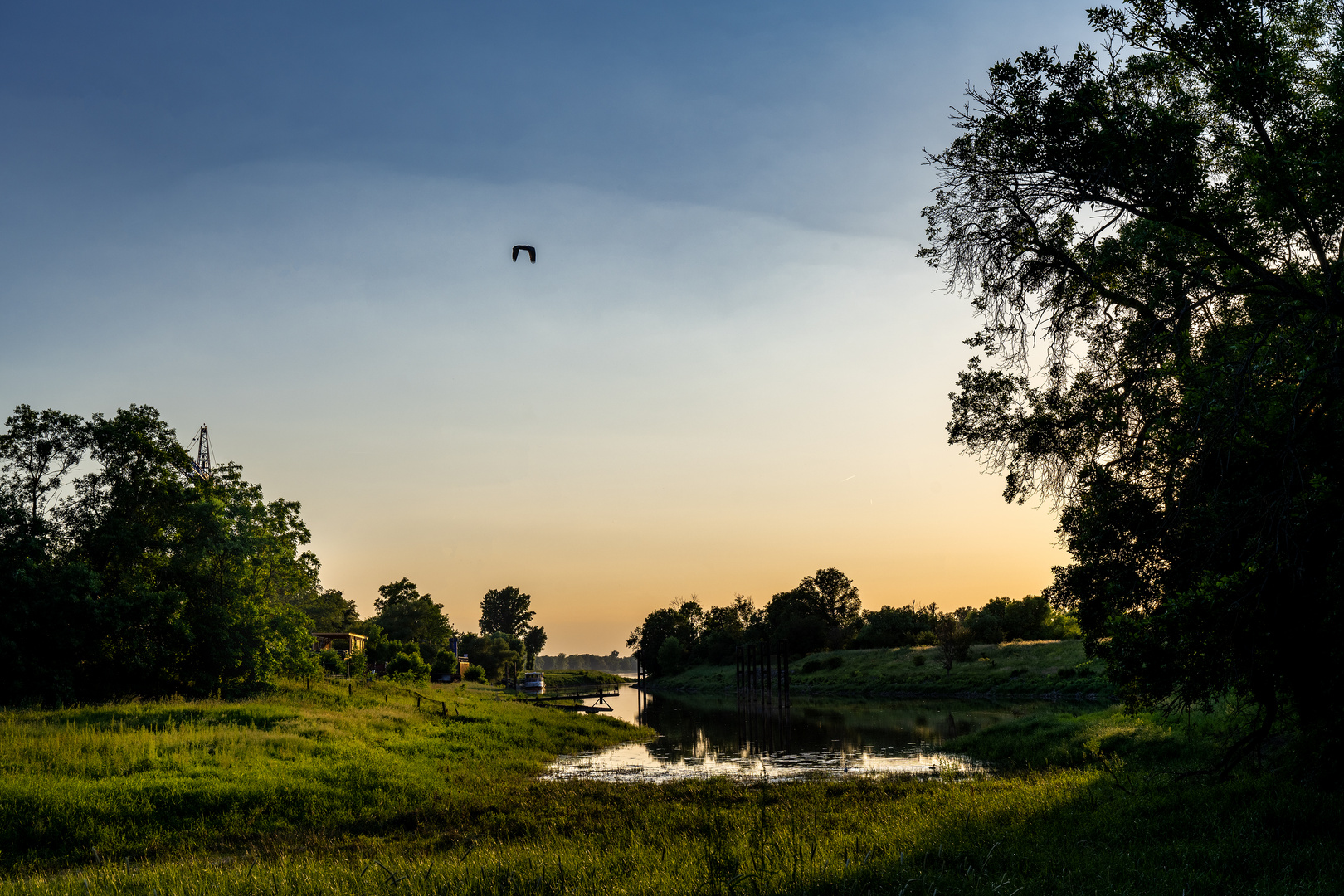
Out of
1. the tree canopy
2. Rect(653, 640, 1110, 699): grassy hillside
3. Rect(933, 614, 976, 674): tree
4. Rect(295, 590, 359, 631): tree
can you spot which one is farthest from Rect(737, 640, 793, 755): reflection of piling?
Rect(295, 590, 359, 631): tree

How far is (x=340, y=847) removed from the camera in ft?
49.6

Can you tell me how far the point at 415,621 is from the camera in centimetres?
11819

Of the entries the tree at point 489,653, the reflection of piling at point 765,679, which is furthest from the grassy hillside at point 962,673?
the tree at point 489,653

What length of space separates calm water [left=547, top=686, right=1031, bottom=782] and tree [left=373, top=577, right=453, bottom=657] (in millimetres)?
58429

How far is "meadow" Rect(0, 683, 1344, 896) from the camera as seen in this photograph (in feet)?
30.9

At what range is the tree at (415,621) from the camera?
112875mm

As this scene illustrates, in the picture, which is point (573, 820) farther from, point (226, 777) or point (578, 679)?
point (578, 679)

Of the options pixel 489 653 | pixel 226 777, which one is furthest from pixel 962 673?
pixel 489 653

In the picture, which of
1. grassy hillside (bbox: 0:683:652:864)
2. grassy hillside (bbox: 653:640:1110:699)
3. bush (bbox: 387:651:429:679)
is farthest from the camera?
bush (bbox: 387:651:429:679)

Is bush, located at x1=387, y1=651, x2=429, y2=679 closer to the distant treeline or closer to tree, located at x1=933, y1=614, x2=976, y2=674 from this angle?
the distant treeline

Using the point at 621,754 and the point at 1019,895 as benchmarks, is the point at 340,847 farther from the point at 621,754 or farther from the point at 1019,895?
the point at 621,754

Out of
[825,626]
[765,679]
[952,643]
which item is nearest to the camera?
[952,643]

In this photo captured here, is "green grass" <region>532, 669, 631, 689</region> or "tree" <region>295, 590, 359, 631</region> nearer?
"tree" <region>295, 590, 359, 631</region>

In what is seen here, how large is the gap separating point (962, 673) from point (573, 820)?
60288mm
